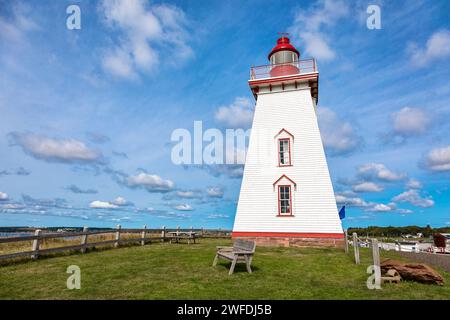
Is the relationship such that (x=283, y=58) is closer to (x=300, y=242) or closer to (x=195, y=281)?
(x=300, y=242)

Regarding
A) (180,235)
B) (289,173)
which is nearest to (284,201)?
(289,173)

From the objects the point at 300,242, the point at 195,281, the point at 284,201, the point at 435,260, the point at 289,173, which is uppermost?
the point at 289,173

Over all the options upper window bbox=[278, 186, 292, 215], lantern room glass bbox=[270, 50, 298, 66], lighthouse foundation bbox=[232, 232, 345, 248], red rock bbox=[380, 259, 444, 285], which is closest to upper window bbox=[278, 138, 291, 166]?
upper window bbox=[278, 186, 292, 215]

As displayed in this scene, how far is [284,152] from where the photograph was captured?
18406mm

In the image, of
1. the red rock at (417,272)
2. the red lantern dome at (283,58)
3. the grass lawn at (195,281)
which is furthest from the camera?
the red lantern dome at (283,58)

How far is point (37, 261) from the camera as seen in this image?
457 inches

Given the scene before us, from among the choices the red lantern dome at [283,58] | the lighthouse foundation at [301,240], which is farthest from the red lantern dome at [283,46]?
the lighthouse foundation at [301,240]

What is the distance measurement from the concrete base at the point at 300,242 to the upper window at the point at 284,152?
438cm

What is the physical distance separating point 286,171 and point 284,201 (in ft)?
5.82

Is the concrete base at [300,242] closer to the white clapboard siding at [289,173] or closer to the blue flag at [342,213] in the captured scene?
the white clapboard siding at [289,173]

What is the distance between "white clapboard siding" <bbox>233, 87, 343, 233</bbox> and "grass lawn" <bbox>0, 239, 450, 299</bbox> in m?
5.15

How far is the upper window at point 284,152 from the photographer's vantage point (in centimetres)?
1821
